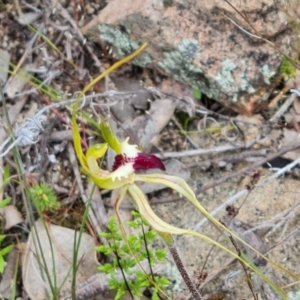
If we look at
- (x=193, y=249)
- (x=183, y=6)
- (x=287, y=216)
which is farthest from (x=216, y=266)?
(x=183, y=6)

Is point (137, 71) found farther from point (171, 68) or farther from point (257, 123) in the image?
point (257, 123)

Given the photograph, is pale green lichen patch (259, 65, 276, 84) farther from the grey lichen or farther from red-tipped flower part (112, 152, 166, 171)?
red-tipped flower part (112, 152, 166, 171)

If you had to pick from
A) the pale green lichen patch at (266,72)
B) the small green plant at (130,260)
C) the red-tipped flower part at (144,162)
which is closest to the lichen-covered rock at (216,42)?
the pale green lichen patch at (266,72)

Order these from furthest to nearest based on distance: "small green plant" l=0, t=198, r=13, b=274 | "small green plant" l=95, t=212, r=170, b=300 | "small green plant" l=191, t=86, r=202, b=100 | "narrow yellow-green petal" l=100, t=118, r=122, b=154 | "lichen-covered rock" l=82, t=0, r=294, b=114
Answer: "small green plant" l=191, t=86, r=202, b=100
"lichen-covered rock" l=82, t=0, r=294, b=114
"small green plant" l=0, t=198, r=13, b=274
"small green plant" l=95, t=212, r=170, b=300
"narrow yellow-green petal" l=100, t=118, r=122, b=154

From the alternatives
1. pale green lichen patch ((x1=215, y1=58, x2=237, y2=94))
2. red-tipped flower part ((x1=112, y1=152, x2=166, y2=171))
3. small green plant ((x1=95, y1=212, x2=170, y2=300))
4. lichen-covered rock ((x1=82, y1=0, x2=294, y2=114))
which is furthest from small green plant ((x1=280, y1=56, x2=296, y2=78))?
red-tipped flower part ((x1=112, y1=152, x2=166, y2=171))

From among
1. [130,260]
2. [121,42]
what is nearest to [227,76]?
[121,42]

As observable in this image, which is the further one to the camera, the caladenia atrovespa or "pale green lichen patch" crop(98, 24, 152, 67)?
"pale green lichen patch" crop(98, 24, 152, 67)

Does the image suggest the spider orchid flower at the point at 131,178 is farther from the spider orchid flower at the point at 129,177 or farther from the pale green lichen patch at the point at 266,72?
the pale green lichen patch at the point at 266,72
